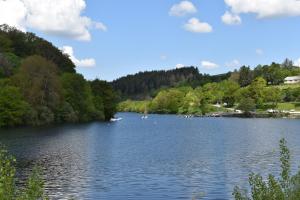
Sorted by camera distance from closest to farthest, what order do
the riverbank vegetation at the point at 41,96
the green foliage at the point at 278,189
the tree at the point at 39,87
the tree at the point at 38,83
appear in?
1. the green foliage at the point at 278,189
2. the riverbank vegetation at the point at 41,96
3. the tree at the point at 39,87
4. the tree at the point at 38,83

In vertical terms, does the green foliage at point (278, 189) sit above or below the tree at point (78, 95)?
below

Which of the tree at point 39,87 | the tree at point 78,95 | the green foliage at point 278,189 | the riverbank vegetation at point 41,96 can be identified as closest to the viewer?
the green foliage at point 278,189

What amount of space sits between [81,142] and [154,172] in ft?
123

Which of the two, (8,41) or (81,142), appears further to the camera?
(8,41)

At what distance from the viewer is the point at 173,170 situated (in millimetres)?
53156

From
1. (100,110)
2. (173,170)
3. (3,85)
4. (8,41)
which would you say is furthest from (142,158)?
(8,41)

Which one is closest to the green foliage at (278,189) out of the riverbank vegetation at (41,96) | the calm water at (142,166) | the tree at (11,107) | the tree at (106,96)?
the calm water at (142,166)

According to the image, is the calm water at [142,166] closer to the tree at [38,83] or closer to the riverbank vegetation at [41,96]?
the riverbank vegetation at [41,96]

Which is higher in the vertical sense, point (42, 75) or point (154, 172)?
point (42, 75)

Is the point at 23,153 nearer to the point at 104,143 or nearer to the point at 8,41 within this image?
the point at 104,143

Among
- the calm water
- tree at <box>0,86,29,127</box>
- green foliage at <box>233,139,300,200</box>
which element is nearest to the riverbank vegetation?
tree at <box>0,86,29,127</box>

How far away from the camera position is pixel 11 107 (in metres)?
124

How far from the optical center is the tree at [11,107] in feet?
402

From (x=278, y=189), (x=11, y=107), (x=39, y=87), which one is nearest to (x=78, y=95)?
(x=39, y=87)
